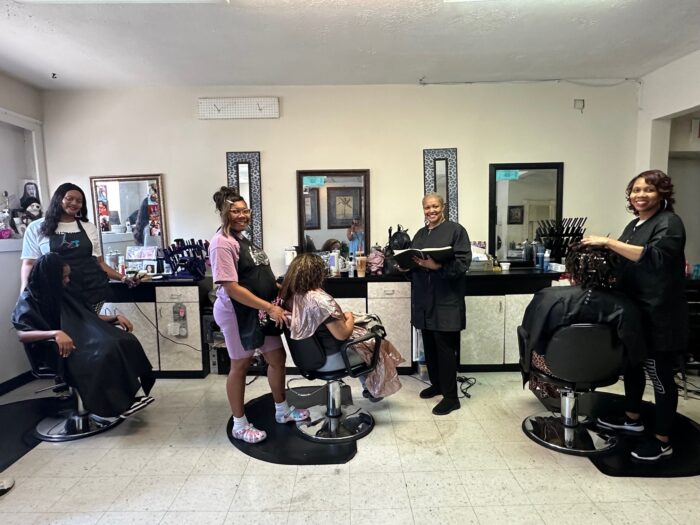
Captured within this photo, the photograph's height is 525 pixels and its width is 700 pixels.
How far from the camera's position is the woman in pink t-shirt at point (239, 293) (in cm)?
207

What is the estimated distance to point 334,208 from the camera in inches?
140

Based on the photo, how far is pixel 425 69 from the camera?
10.4 ft

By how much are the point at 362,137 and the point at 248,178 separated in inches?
44.0

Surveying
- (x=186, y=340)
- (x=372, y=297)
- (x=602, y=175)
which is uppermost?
(x=602, y=175)

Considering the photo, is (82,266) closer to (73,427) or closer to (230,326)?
(73,427)

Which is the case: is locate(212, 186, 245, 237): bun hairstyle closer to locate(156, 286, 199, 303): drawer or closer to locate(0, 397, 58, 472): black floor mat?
locate(156, 286, 199, 303): drawer

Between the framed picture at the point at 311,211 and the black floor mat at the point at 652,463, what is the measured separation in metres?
2.34

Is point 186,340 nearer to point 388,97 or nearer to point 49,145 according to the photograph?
point 49,145

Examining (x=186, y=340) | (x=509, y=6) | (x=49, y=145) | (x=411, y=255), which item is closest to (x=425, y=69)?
(x=509, y=6)

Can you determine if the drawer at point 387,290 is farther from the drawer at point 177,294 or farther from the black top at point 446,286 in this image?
the drawer at point 177,294

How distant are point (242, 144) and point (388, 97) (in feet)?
4.60

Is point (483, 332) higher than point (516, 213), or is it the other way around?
Result: point (516, 213)

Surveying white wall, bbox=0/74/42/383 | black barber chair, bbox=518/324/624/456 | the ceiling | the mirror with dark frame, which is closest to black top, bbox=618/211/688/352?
black barber chair, bbox=518/324/624/456

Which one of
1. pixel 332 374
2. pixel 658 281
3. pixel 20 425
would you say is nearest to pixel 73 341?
pixel 20 425
